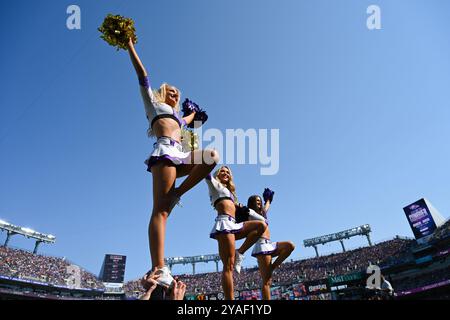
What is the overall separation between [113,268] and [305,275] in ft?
A: 133

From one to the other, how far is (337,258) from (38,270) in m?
53.9

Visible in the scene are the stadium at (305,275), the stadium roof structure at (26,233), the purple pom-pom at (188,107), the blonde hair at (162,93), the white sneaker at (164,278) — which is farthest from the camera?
the stadium roof structure at (26,233)

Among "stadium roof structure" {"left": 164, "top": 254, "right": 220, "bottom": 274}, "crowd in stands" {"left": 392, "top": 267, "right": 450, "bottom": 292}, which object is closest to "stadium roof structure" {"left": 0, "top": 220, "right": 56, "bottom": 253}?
"stadium roof structure" {"left": 164, "top": 254, "right": 220, "bottom": 274}

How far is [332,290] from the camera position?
4028 cm

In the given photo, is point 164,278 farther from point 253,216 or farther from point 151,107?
point 253,216

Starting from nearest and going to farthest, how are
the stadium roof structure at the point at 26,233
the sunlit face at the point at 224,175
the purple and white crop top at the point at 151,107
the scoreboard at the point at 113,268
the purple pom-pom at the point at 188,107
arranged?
the purple and white crop top at the point at 151,107 < the purple pom-pom at the point at 188,107 < the sunlit face at the point at 224,175 < the stadium roof structure at the point at 26,233 < the scoreboard at the point at 113,268

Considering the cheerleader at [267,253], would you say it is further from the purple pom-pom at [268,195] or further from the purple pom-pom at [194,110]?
the purple pom-pom at [194,110]

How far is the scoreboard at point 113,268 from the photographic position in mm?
58125

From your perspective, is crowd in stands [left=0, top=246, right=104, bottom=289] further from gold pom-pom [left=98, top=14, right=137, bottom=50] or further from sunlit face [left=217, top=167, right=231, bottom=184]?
gold pom-pom [left=98, top=14, right=137, bottom=50]

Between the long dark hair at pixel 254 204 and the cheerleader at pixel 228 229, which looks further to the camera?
the long dark hair at pixel 254 204

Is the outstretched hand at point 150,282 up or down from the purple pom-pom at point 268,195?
down

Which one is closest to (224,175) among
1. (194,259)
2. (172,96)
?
(172,96)

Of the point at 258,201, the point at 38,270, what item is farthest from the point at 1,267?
the point at 258,201

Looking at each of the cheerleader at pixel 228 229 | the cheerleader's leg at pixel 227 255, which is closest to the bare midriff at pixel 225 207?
the cheerleader at pixel 228 229
